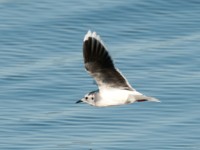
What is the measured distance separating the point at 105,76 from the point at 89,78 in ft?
19.9

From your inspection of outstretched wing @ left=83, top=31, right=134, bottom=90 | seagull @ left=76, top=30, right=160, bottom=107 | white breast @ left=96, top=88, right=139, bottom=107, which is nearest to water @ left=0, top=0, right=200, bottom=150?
white breast @ left=96, top=88, right=139, bottom=107

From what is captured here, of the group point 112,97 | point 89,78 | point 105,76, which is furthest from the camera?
point 89,78

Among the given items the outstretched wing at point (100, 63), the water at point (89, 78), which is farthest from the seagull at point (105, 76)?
the water at point (89, 78)

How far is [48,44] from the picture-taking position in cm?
2884

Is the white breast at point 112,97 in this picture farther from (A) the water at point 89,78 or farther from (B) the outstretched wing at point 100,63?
(A) the water at point 89,78

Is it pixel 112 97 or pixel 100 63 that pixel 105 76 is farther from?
pixel 112 97

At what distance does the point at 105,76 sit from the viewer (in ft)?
70.1

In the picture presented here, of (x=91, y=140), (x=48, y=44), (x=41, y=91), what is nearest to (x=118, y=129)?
(x=91, y=140)

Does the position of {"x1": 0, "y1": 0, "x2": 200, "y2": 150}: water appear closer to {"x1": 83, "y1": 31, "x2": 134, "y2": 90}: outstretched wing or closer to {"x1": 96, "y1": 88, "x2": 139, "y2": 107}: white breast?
{"x1": 96, "y1": 88, "x2": 139, "y2": 107}: white breast

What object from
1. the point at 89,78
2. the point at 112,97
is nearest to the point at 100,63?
the point at 112,97

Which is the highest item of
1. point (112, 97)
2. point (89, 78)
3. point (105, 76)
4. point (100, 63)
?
point (89, 78)

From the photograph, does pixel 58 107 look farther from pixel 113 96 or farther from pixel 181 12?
pixel 181 12

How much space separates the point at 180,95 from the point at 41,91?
3.10m

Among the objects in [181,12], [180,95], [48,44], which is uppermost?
[181,12]
